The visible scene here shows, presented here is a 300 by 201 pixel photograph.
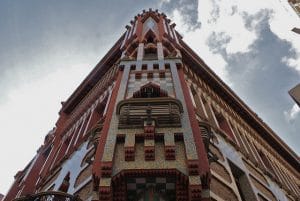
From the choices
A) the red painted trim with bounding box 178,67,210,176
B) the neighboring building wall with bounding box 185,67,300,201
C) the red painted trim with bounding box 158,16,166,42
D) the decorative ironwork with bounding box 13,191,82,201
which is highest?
the red painted trim with bounding box 158,16,166,42

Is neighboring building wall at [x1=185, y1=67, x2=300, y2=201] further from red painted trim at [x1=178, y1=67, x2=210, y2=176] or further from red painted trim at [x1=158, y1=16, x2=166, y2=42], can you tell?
red painted trim at [x1=158, y1=16, x2=166, y2=42]

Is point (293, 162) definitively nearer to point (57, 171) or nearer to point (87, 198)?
point (57, 171)

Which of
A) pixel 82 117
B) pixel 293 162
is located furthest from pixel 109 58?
pixel 293 162

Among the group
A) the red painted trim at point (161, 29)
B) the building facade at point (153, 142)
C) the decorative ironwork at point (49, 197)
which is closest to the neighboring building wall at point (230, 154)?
the building facade at point (153, 142)

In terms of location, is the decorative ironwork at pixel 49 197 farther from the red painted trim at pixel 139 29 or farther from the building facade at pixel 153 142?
the red painted trim at pixel 139 29

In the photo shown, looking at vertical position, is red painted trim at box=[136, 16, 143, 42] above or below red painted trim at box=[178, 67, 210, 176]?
above

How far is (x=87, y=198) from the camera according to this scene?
313 inches

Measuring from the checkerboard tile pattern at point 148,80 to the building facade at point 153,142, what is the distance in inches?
1.3

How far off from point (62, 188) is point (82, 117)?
7.29 m

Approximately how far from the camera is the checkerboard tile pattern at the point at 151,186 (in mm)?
6645

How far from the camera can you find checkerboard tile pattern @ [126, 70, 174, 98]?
10393 mm

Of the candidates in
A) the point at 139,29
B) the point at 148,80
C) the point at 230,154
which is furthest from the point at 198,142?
the point at 139,29

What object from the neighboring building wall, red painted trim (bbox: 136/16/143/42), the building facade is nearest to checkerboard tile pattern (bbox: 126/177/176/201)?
the building facade

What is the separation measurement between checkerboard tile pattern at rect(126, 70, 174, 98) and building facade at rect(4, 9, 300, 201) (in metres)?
0.03
